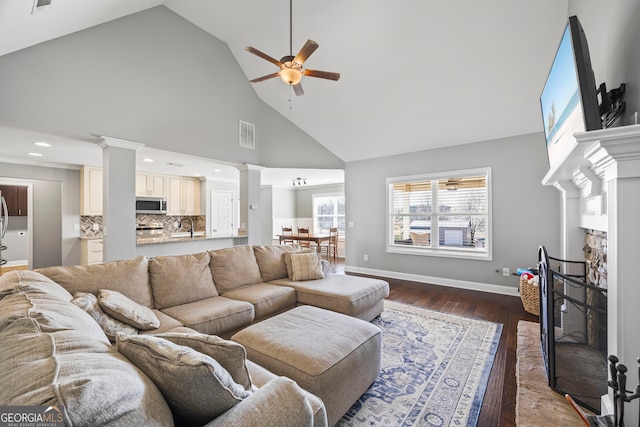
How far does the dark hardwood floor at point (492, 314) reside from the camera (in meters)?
1.70

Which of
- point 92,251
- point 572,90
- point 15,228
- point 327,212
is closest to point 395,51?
point 572,90

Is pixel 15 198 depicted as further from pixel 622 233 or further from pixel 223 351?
pixel 622 233

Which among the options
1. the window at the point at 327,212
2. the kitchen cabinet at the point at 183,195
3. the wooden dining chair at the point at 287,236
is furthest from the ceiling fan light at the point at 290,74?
the window at the point at 327,212

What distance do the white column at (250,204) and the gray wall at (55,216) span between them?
3388mm

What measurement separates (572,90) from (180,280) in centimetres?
305

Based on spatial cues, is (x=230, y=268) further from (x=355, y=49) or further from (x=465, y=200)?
(x=465, y=200)

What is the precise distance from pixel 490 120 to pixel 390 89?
149 centimetres

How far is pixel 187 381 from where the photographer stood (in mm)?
748

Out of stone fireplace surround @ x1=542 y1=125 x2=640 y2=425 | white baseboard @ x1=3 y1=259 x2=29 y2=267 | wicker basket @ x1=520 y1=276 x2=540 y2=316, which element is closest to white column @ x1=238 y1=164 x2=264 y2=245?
wicker basket @ x1=520 y1=276 x2=540 y2=316

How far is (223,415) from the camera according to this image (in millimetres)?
797

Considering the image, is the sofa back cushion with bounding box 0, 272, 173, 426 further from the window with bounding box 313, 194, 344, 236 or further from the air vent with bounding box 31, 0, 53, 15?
the window with bounding box 313, 194, 344, 236

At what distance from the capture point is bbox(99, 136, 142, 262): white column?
127 inches

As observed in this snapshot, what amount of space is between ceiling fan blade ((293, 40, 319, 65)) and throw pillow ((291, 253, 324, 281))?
7.04ft

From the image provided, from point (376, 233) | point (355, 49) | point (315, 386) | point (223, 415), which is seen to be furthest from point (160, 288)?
point (376, 233)
